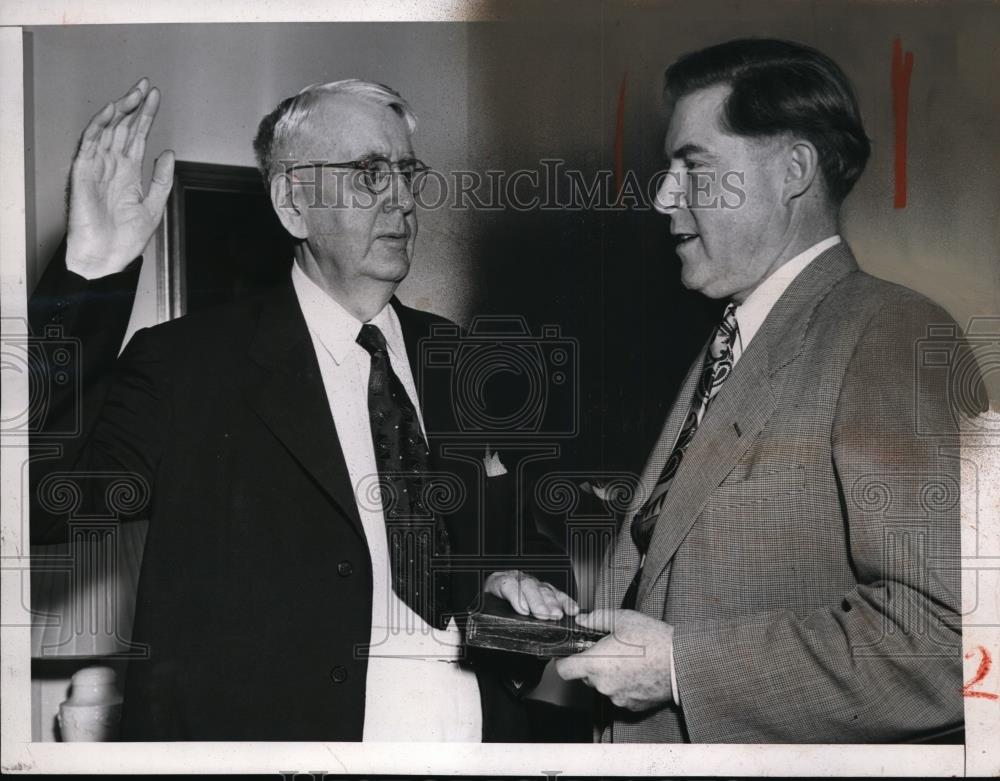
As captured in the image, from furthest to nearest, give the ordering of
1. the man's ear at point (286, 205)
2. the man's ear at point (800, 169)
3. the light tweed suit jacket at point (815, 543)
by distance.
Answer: the man's ear at point (286, 205) → the man's ear at point (800, 169) → the light tweed suit jacket at point (815, 543)

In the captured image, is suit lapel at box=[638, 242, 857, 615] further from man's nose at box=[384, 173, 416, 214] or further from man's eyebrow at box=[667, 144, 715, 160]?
man's nose at box=[384, 173, 416, 214]

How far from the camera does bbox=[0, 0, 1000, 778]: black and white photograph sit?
12.1 feet

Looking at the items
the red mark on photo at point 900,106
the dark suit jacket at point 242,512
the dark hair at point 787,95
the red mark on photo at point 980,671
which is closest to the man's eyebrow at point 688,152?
the dark hair at point 787,95

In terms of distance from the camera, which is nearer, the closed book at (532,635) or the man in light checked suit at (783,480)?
the man in light checked suit at (783,480)

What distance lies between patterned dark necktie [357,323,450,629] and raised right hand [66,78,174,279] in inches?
36.6

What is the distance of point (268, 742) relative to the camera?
3.79 m

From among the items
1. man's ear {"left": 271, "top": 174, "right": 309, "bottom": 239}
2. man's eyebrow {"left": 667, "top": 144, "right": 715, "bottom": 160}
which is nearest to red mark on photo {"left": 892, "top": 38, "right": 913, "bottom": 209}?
man's eyebrow {"left": 667, "top": 144, "right": 715, "bottom": 160}

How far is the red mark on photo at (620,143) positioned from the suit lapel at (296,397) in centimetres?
114

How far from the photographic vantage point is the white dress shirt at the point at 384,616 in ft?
12.2

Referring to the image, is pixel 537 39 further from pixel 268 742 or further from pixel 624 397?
pixel 268 742

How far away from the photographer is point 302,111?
378 cm

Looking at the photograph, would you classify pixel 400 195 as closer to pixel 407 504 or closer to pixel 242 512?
pixel 407 504

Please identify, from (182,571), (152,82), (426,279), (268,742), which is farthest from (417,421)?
(152,82)

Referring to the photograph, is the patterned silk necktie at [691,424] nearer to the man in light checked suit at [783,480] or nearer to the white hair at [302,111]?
the man in light checked suit at [783,480]
